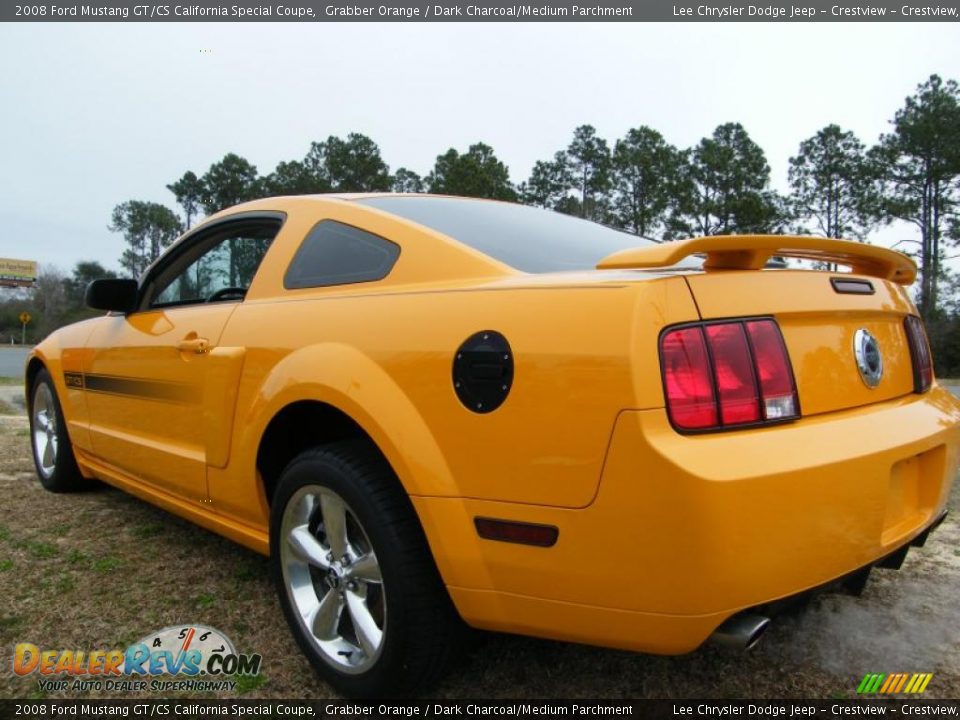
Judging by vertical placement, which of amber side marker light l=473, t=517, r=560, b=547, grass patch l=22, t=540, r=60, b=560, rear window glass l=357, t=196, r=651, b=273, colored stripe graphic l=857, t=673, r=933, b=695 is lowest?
colored stripe graphic l=857, t=673, r=933, b=695

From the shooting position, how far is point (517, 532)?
1.54 meters

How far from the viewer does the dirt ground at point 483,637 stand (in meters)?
1.97

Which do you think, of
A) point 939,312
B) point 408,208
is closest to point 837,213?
point 939,312

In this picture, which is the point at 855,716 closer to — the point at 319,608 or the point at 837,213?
the point at 319,608

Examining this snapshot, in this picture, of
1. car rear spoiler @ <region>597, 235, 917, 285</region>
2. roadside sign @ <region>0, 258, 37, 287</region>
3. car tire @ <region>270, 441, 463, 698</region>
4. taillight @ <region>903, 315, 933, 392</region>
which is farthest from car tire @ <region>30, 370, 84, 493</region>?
roadside sign @ <region>0, 258, 37, 287</region>

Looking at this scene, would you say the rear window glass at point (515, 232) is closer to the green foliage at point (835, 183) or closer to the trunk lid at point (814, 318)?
the trunk lid at point (814, 318)

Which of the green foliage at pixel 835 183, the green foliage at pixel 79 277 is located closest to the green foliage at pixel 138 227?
the green foliage at pixel 79 277

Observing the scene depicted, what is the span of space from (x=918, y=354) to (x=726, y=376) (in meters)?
0.98

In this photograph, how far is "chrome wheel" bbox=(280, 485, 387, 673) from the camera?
1861mm

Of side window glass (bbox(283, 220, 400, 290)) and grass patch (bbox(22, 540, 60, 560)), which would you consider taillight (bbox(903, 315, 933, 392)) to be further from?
grass patch (bbox(22, 540, 60, 560))

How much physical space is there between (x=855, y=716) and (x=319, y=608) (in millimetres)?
1488

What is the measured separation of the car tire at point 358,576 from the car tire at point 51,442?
7.72 ft

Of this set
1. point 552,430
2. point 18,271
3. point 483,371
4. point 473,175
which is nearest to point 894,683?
point 552,430

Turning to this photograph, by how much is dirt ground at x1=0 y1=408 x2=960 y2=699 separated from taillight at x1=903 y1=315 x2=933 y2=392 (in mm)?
848
